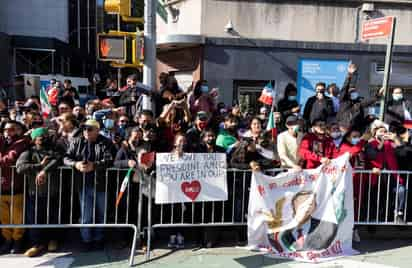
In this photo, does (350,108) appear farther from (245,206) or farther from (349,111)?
(245,206)

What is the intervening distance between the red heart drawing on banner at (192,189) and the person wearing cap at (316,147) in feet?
5.12

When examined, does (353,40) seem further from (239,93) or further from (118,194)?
(118,194)

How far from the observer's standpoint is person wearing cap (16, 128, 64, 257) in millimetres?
5332

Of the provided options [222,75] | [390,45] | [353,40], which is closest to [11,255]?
[390,45]

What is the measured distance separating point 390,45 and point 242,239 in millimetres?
4274

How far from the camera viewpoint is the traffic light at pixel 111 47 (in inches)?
259

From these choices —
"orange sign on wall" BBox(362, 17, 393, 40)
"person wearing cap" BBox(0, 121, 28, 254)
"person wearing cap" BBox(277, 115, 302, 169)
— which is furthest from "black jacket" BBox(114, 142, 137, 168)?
"orange sign on wall" BBox(362, 17, 393, 40)

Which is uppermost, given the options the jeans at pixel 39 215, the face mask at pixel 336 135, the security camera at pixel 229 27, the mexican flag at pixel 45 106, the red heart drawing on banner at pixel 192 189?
the security camera at pixel 229 27

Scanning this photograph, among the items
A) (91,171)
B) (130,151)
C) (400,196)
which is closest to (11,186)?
(91,171)

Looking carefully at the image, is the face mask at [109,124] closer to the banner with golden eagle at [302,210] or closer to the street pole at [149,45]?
the street pole at [149,45]

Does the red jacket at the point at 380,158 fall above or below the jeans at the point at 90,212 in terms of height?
above

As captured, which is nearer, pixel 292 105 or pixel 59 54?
pixel 292 105

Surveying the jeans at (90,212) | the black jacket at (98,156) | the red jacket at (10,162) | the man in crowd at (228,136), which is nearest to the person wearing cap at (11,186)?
the red jacket at (10,162)

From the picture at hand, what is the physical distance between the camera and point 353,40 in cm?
1180
